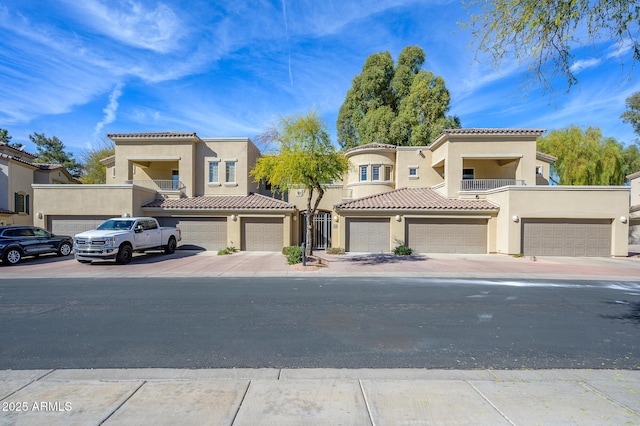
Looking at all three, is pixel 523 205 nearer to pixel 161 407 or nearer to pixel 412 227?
pixel 412 227

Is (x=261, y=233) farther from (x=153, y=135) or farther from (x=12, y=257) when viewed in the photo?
(x=12, y=257)

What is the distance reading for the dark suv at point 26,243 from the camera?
15.1 meters

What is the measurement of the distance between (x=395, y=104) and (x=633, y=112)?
23.5 metres

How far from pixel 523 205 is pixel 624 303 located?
Answer: 39.3 ft

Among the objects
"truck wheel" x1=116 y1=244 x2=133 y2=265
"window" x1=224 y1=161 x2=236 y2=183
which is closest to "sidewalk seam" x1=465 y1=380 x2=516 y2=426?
"truck wheel" x1=116 y1=244 x2=133 y2=265

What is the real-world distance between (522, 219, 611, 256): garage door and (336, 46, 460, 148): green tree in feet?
50.3

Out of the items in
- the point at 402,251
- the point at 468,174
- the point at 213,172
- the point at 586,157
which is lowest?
the point at 402,251

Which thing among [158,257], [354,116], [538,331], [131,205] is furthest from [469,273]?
[354,116]

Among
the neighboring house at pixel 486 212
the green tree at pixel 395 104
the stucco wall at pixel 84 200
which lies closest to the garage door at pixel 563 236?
the neighboring house at pixel 486 212

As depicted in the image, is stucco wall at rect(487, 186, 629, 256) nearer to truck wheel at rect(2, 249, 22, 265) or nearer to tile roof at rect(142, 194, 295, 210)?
tile roof at rect(142, 194, 295, 210)

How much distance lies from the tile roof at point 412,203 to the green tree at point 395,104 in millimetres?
12092

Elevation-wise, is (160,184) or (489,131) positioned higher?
(489,131)

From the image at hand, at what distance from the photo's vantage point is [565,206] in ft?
62.8

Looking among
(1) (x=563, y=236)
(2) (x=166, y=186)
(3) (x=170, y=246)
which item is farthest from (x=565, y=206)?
(2) (x=166, y=186)
